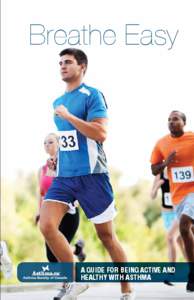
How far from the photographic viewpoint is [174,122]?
26.4ft

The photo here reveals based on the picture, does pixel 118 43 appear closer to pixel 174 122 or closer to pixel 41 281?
pixel 174 122

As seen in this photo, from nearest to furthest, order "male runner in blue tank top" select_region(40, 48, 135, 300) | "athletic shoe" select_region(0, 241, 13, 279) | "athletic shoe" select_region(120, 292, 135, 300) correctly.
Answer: "male runner in blue tank top" select_region(40, 48, 135, 300), "athletic shoe" select_region(120, 292, 135, 300), "athletic shoe" select_region(0, 241, 13, 279)

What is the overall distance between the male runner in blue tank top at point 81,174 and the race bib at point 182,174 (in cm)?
43

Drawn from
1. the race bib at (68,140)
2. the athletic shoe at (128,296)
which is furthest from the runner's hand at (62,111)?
the athletic shoe at (128,296)

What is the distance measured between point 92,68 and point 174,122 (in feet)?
1.99

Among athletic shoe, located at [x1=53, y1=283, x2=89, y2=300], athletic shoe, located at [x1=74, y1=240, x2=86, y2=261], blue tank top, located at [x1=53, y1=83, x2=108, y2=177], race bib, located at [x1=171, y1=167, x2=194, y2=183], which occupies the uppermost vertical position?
blue tank top, located at [x1=53, y1=83, x2=108, y2=177]

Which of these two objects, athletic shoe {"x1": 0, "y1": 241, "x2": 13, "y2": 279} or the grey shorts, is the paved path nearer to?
athletic shoe {"x1": 0, "y1": 241, "x2": 13, "y2": 279}

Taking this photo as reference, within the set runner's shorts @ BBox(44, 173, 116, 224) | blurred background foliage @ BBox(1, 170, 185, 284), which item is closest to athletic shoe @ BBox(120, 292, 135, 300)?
blurred background foliage @ BBox(1, 170, 185, 284)

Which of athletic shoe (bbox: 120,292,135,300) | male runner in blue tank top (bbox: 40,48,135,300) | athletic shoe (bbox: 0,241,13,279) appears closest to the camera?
male runner in blue tank top (bbox: 40,48,135,300)

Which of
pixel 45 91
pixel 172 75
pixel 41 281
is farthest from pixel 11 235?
pixel 172 75

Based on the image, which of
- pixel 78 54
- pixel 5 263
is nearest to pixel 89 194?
pixel 5 263

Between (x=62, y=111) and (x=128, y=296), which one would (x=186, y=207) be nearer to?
(x=128, y=296)

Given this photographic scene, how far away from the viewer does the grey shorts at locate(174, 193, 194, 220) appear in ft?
26.5

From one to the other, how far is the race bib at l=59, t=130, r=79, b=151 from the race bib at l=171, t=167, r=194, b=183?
65cm
